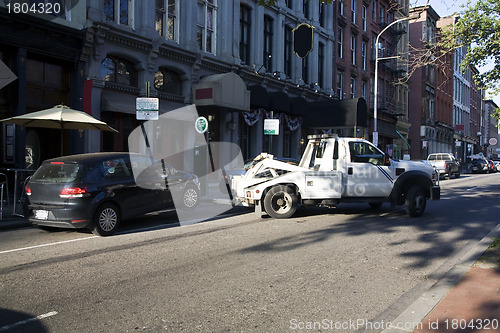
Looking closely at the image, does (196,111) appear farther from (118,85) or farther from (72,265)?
(72,265)

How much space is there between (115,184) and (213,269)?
3781mm

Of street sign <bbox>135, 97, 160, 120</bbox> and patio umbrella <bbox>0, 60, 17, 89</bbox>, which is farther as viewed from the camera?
street sign <bbox>135, 97, 160, 120</bbox>

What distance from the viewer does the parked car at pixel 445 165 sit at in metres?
29.7

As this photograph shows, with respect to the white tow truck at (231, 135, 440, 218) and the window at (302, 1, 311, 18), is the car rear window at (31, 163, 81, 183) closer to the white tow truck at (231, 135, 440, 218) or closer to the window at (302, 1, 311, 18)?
the white tow truck at (231, 135, 440, 218)

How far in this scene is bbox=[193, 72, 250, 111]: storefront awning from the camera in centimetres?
1944

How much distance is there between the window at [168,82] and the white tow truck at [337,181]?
999 centimetres

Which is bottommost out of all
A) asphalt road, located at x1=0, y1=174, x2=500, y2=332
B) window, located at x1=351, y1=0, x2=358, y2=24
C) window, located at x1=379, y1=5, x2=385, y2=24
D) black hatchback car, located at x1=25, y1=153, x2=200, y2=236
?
asphalt road, located at x1=0, y1=174, x2=500, y2=332

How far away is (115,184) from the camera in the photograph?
889 centimetres

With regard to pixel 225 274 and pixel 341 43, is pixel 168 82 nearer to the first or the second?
pixel 225 274

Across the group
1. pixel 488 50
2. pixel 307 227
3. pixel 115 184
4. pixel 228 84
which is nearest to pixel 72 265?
pixel 115 184

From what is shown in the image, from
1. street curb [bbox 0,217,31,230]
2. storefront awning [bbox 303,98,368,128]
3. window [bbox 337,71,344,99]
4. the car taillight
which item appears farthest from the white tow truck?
window [bbox 337,71,344,99]

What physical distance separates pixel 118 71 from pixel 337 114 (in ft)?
46.3

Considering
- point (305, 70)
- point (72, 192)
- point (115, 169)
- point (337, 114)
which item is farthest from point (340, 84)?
point (72, 192)

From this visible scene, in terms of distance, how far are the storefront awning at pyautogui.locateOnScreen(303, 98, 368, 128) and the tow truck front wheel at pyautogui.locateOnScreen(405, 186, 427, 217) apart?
15.2 m
